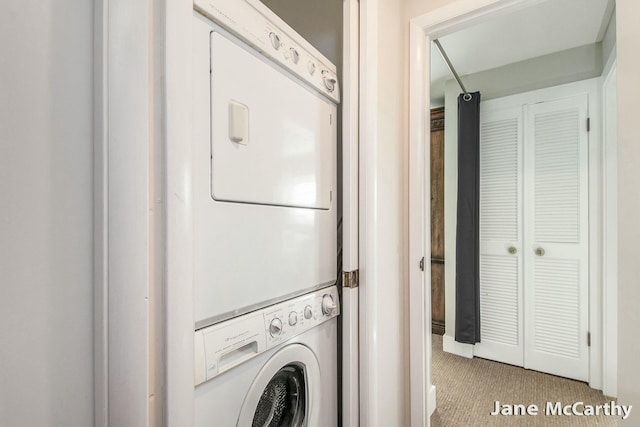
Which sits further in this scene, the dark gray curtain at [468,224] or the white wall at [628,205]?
the dark gray curtain at [468,224]

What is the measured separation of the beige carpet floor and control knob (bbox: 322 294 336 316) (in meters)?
1.28

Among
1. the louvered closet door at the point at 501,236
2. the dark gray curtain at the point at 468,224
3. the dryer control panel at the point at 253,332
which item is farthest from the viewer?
the dark gray curtain at the point at 468,224

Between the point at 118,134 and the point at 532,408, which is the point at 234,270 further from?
the point at 532,408

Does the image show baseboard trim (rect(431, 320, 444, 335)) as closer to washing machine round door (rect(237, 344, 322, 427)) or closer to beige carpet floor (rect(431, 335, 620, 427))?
beige carpet floor (rect(431, 335, 620, 427))

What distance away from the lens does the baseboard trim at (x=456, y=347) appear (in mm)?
2674

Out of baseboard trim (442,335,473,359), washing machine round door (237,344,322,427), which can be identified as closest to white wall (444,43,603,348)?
baseboard trim (442,335,473,359)

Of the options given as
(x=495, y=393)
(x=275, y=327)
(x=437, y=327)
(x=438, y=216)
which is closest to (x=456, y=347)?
(x=437, y=327)

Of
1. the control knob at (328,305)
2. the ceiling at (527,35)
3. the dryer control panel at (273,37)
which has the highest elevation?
the ceiling at (527,35)

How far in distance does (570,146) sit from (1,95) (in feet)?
9.75

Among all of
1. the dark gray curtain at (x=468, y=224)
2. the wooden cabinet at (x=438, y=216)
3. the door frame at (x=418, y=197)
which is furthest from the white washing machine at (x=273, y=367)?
the wooden cabinet at (x=438, y=216)

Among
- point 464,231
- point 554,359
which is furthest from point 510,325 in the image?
point 464,231

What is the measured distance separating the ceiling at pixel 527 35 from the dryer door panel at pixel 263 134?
145cm

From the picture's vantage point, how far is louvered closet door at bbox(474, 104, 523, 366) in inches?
98.0

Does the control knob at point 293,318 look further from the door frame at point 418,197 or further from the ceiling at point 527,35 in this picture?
the ceiling at point 527,35
